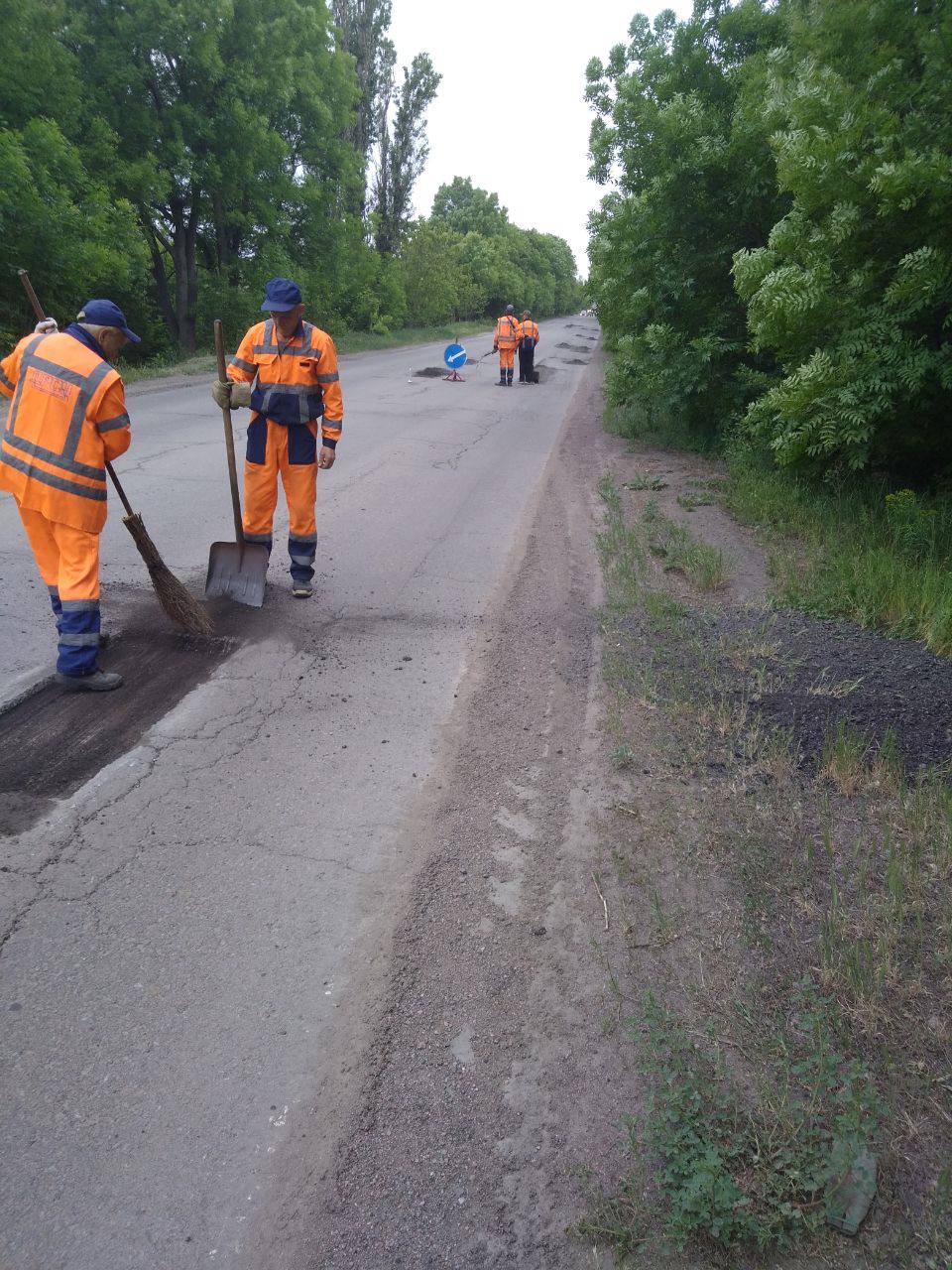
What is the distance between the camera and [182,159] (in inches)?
810

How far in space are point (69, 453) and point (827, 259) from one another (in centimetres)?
595

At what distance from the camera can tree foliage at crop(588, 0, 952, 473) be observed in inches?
235

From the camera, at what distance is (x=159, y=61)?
20047 millimetres

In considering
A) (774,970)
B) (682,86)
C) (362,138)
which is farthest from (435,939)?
(362,138)

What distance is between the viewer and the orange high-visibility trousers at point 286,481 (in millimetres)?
5648

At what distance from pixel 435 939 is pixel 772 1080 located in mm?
1163

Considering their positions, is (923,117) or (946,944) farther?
(923,117)

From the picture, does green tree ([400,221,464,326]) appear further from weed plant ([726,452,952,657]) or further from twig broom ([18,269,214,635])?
twig broom ([18,269,214,635])

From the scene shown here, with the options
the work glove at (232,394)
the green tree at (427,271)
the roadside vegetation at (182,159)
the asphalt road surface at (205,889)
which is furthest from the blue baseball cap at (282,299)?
the green tree at (427,271)

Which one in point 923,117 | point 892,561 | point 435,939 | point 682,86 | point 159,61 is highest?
point 159,61

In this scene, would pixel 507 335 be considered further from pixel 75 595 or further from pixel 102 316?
pixel 75 595

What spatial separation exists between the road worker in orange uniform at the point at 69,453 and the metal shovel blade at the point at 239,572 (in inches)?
48.9

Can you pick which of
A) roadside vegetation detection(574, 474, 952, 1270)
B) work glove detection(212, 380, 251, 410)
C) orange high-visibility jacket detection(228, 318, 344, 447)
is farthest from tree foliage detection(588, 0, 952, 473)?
work glove detection(212, 380, 251, 410)

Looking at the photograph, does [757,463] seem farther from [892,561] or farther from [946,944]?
[946,944]
